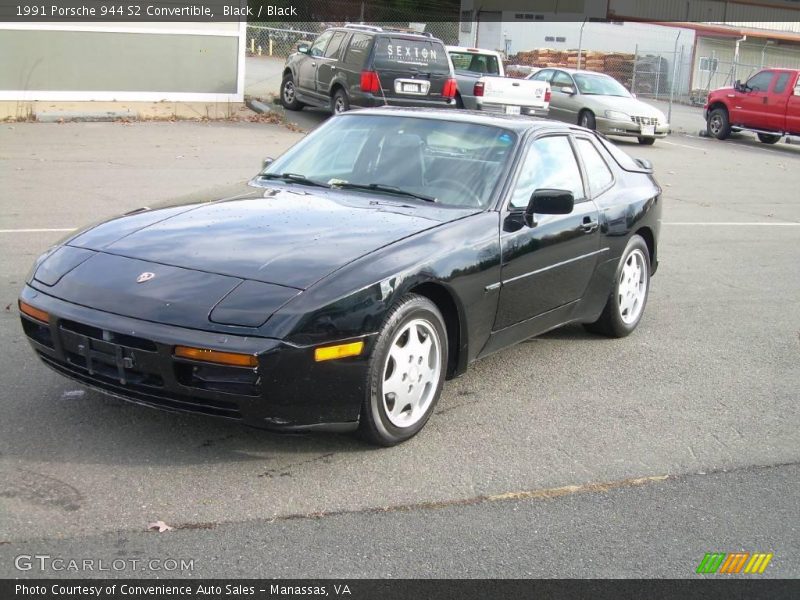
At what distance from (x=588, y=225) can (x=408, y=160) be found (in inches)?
48.3

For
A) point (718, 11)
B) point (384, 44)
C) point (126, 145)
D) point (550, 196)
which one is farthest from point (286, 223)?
point (718, 11)

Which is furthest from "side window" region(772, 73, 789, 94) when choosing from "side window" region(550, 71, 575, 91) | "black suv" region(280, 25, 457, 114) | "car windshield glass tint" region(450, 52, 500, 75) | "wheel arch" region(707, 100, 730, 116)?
"black suv" region(280, 25, 457, 114)

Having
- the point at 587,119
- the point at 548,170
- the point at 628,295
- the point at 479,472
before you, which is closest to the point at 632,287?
the point at 628,295

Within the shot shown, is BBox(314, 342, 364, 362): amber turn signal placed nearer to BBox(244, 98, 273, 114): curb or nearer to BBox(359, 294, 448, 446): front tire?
BBox(359, 294, 448, 446): front tire

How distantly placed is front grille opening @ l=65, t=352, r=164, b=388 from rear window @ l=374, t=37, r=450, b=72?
1435 cm

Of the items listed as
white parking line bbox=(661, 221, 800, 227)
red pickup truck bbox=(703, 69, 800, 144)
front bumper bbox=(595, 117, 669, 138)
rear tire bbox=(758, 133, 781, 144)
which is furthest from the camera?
rear tire bbox=(758, 133, 781, 144)

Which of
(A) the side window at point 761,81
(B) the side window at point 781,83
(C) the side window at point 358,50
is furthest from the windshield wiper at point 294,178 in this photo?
(A) the side window at point 761,81

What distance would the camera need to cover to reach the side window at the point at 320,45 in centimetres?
1955

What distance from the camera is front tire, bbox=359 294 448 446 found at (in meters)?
4.30

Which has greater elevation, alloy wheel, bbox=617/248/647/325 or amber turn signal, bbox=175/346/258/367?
amber turn signal, bbox=175/346/258/367

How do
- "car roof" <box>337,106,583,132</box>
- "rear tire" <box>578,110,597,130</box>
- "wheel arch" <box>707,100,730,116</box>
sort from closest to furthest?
"car roof" <box>337,106,583,132</box>, "rear tire" <box>578,110,597,130</box>, "wheel arch" <box>707,100,730,116</box>

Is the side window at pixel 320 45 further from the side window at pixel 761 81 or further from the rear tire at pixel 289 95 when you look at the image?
the side window at pixel 761 81

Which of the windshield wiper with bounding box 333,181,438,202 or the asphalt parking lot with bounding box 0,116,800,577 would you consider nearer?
the asphalt parking lot with bounding box 0,116,800,577

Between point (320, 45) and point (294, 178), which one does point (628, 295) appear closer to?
point (294, 178)
